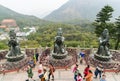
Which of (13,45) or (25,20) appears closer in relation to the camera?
(13,45)

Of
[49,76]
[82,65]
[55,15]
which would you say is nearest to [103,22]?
[82,65]

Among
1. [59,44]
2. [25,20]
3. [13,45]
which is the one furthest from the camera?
[25,20]

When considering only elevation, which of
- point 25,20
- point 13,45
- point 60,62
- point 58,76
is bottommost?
point 58,76

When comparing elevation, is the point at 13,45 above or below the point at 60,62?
above

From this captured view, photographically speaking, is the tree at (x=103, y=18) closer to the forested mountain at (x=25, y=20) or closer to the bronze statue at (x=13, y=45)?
the bronze statue at (x=13, y=45)

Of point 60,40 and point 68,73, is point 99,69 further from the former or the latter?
point 60,40

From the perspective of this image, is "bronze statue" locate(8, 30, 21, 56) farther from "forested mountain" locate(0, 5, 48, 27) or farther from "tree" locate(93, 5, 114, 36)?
"forested mountain" locate(0, 5, 48, 27)

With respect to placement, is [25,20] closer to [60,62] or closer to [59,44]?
[59,44]

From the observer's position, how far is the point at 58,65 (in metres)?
14.6

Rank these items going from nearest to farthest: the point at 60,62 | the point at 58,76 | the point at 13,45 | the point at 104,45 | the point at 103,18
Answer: the point at 58,76
the point at 60,62
the point at 104,45
the point at 13,45
the point at 103,18

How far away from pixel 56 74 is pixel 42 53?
377 centimetres

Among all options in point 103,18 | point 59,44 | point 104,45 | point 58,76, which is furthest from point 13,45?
point 103,18

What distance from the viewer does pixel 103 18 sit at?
75.5 feet

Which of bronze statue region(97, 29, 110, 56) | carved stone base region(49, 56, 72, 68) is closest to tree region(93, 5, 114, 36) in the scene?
bronze statue region(97, 29, 110, 56)
